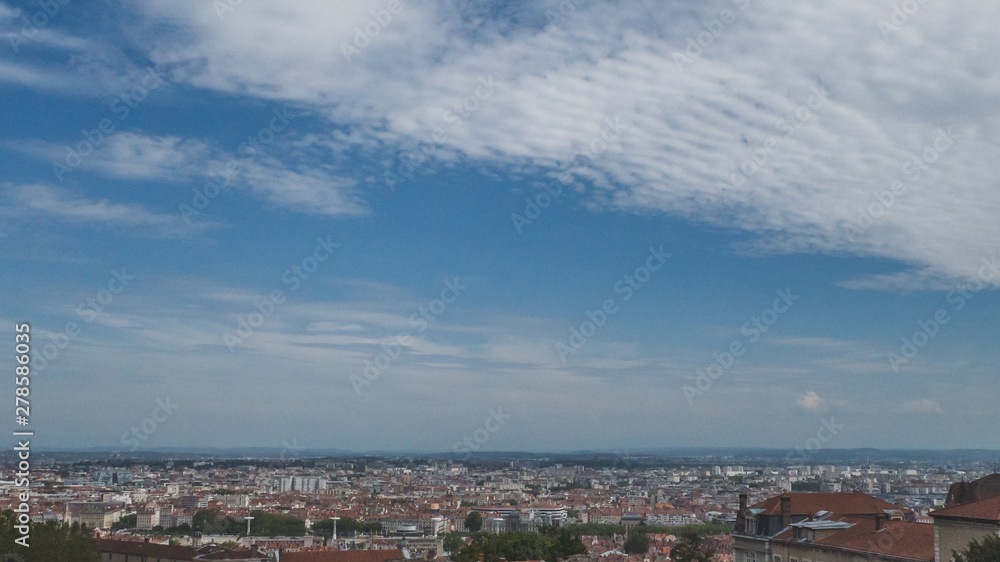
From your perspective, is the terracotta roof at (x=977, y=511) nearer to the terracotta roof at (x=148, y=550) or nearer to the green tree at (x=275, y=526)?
the terracotta roof at (x=148, y=550)

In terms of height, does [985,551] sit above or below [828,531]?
above

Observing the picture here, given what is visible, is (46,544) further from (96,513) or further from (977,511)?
(96,513)

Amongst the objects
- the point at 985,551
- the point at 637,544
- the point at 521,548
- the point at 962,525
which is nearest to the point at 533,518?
the point at 637,544

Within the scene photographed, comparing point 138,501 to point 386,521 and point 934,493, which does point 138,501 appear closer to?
point 386,521

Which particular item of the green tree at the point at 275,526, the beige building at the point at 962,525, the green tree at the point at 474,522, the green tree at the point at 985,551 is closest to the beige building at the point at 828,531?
the beige building at the point at 962,525

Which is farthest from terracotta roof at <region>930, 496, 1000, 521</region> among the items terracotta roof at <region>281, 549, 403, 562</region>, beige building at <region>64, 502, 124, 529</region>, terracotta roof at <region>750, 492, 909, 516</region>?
beige building at <region>64, 502, 124, 529</region>
